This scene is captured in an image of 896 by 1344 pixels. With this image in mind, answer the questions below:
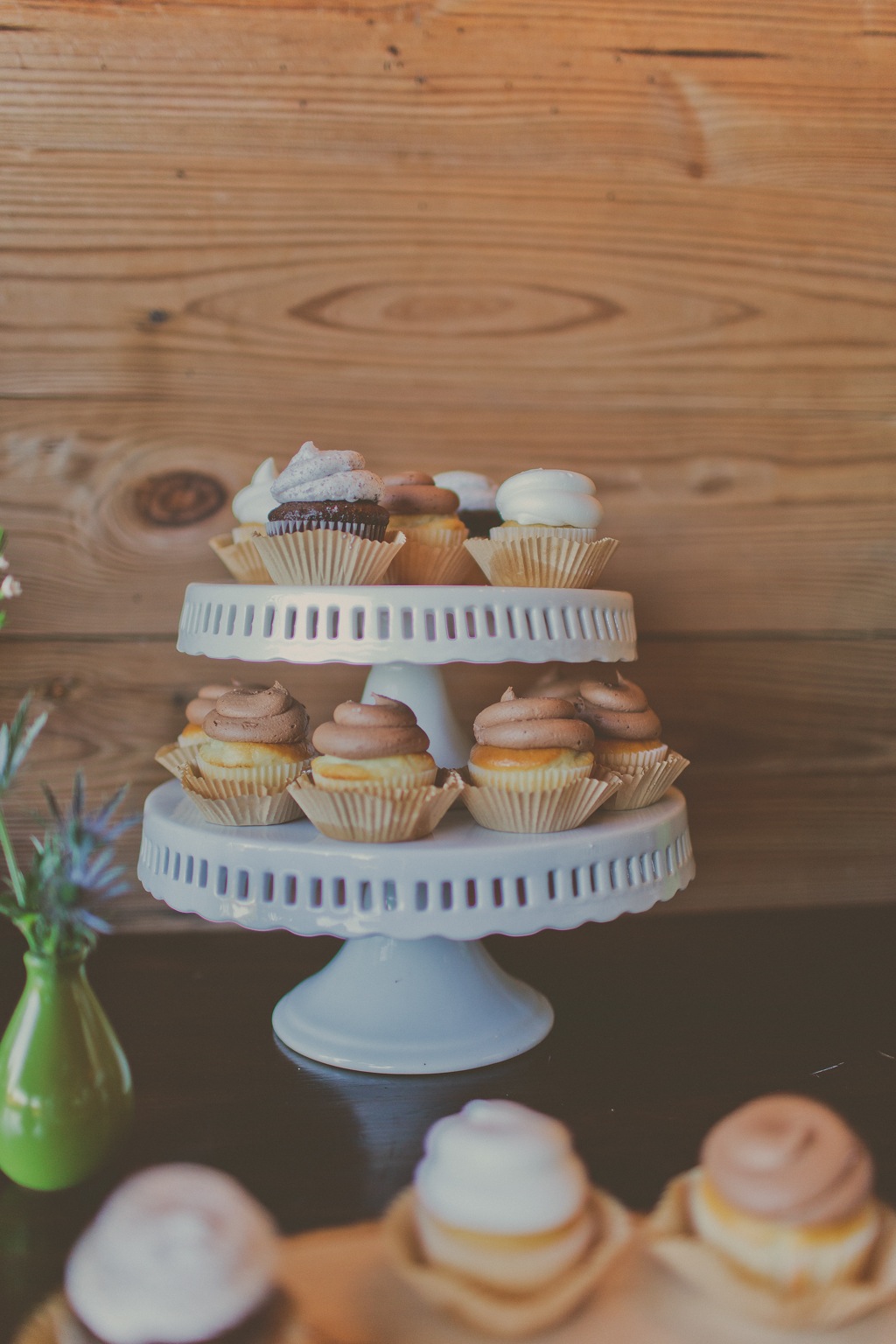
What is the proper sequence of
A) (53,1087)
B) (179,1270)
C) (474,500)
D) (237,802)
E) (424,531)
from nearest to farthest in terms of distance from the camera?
1. (179,1270)
2. (53,1087)
3. (237,802)
4. (424,531)
5. (474,500)

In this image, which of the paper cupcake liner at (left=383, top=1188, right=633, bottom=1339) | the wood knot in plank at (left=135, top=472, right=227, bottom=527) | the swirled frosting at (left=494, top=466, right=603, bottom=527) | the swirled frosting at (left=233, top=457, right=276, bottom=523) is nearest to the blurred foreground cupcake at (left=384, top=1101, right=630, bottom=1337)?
the paper cupcake liner at (left=383, top=1188, right=633, bottom=1339)

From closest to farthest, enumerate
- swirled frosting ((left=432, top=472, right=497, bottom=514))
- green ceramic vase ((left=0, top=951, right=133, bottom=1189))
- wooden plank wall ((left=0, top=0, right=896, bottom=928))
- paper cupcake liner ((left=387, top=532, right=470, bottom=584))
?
green ceramic vase ((left=0, top=951, right=133, bottom=1189))
paper cupcake liner ((left=387, top=532, right=470, bottom=584))
swirled frosting ((left=432, top=472, right=497, bottom=514))
wooden plank wall ((left=0, top=0, right=896, bottom=928))

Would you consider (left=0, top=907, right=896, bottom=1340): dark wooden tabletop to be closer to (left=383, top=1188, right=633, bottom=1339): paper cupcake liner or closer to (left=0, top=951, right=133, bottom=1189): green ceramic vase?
(left=0, top=951, right=133, bottom=1189): green ceramic vase

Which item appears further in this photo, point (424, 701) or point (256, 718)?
point (424, 701)

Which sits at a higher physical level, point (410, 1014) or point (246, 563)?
point (246, 563)

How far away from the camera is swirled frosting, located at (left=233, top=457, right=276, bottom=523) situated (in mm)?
1193

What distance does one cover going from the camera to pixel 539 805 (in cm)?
98

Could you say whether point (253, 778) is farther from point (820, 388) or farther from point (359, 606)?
point (820, 388)

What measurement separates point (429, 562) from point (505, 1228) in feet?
2.22

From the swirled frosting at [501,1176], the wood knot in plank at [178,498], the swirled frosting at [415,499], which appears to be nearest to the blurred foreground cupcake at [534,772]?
the swirled frosting at [415,499]

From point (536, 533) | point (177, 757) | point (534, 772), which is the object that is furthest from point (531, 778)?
point (177, 757)

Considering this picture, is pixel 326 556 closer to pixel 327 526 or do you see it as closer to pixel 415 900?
pixel 327 526

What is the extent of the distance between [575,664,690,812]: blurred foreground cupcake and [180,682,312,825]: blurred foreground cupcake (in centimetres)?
30

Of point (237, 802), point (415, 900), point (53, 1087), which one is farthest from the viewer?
point (237, 802)
